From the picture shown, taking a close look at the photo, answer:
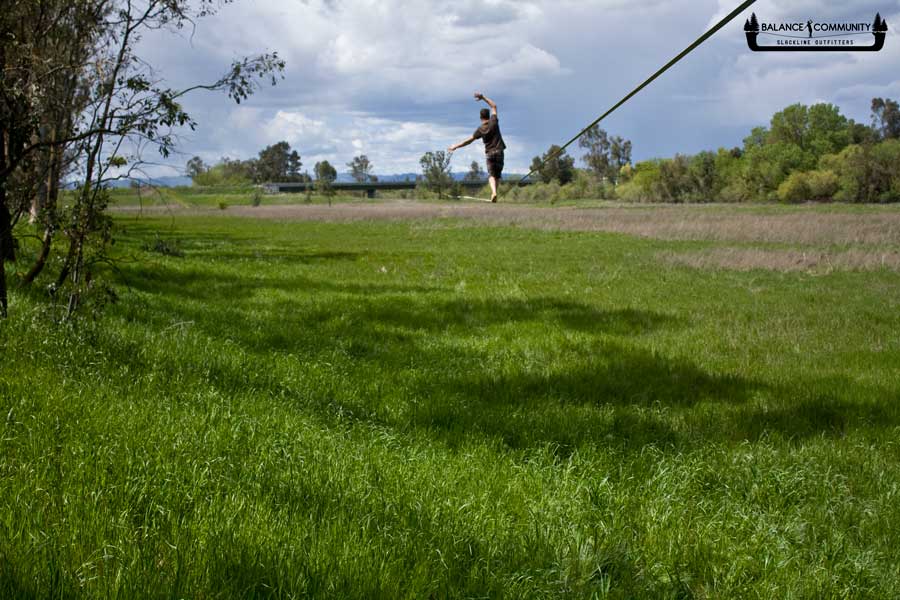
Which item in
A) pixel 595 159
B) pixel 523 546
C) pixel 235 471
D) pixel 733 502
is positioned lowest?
pixel 733 502

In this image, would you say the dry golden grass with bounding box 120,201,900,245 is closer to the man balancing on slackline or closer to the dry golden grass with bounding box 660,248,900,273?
the dry golden grass with bounding box 660,248,900,273

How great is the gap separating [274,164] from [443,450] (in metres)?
187

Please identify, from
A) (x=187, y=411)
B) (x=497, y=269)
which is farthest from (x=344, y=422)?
(x=497, y=269)

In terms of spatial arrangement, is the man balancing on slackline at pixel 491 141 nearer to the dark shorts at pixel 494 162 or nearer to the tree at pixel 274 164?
the dark shorts at pixel 494 162

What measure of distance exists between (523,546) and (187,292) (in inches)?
540

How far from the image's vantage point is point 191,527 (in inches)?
161

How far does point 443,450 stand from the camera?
6.91 metres

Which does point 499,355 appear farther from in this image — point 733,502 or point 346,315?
point 733,502

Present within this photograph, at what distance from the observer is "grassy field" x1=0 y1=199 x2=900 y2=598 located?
159 inches

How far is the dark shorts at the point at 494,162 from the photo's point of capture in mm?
11953

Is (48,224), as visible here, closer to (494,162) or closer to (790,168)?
(494,162)

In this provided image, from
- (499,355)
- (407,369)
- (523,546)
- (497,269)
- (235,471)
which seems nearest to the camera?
(523,546)

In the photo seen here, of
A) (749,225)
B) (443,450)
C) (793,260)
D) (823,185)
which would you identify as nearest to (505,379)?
(443,450)

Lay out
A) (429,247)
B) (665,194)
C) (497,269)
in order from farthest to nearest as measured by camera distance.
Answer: (665,194) < (429,247) < (497,269)
